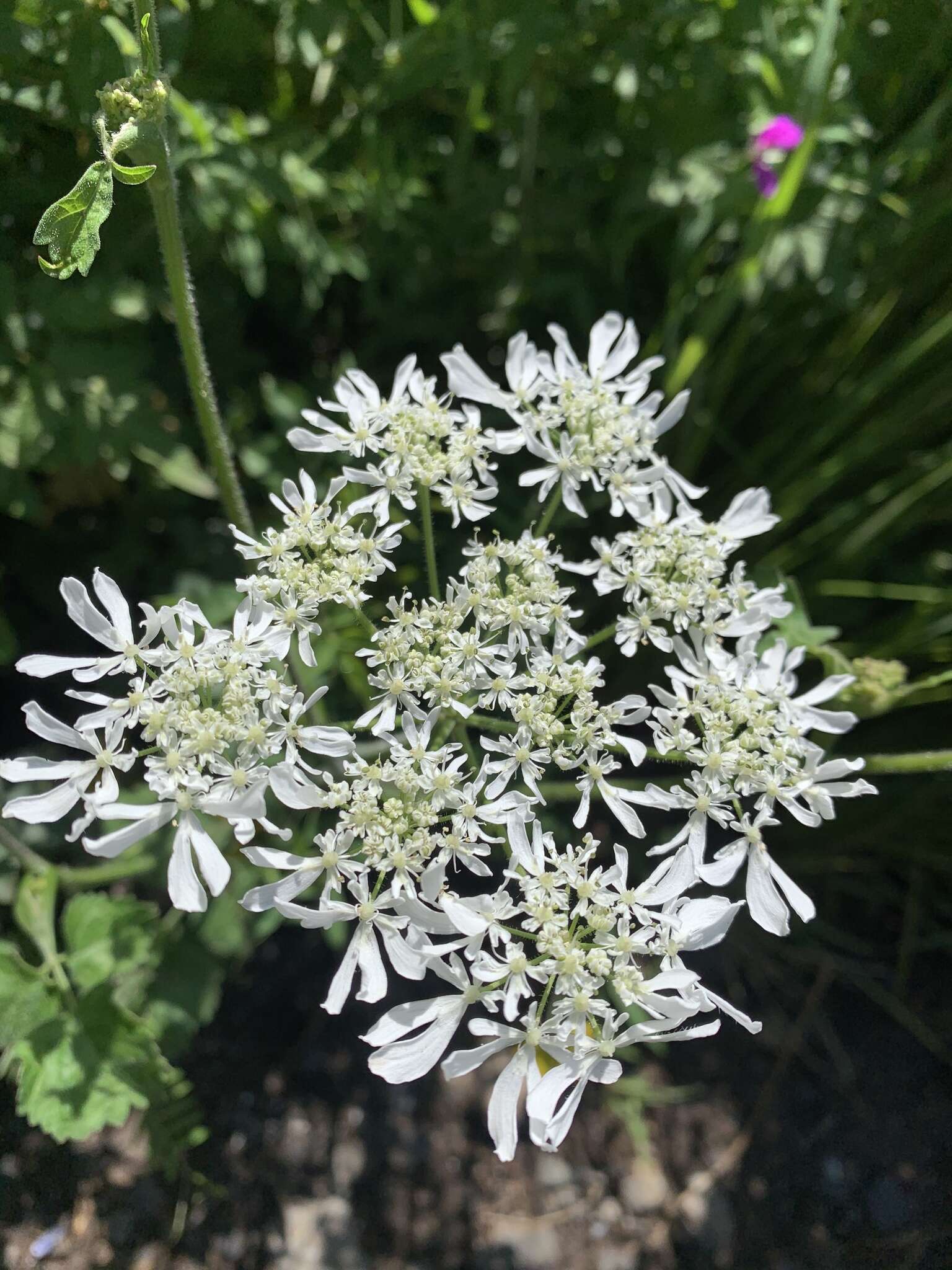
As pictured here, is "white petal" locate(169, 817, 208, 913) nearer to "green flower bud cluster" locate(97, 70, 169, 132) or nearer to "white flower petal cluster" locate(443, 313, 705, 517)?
"white flower petal cluster" locate(443, 313, 705, 517)

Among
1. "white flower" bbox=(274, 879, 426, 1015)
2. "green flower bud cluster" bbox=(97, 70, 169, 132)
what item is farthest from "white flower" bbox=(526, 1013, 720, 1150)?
"green flower bud cluster" bbox=(97, 70, 169, 132)

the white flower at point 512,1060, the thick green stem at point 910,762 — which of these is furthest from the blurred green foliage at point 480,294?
the white flower at point 512,1060

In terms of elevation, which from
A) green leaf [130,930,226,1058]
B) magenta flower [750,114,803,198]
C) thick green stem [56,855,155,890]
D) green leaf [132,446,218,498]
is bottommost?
green leaf [130,930,226,1058]

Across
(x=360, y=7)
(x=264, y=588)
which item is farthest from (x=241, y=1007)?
(x=360, y=7)

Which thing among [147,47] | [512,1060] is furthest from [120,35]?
[512,1060]

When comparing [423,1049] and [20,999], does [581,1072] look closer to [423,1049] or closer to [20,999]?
[423,1049]

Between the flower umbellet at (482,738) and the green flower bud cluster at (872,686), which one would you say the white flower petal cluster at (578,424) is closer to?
the flower umbellet at (482,738)
